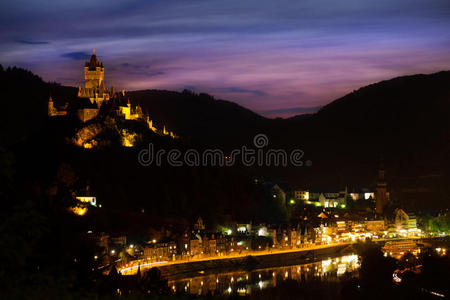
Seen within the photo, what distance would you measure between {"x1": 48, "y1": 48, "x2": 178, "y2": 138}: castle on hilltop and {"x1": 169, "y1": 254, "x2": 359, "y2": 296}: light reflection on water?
77.2 feet

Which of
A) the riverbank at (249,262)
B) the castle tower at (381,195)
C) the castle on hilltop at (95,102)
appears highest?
the castle on hilltop at (95,102)

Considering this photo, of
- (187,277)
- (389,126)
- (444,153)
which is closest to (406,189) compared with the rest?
(444,153)

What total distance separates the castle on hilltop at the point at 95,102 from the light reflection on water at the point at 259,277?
23540 mm

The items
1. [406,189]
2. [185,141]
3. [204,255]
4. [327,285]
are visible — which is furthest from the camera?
[406,189]

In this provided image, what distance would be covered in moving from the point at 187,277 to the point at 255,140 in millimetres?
71081

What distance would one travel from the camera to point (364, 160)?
378 ft

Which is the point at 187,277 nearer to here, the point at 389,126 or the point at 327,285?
the point at 327,285

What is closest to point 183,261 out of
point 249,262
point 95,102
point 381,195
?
point 249,262

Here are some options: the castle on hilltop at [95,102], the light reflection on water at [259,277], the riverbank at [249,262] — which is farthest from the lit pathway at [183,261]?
the castle on hilltop at [95,102]

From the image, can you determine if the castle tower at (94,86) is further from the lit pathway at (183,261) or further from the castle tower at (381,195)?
the castle tower at (381,195)

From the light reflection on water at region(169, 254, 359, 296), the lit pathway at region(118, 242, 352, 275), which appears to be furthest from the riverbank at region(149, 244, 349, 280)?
the light reflection on water at region(169, 254, 359, 296)

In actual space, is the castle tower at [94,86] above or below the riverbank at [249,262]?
above

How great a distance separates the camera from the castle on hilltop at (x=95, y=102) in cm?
6656

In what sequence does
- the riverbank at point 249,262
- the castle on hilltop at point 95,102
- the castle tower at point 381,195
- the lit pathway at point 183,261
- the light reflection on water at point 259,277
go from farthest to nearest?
the castle tower at point 381,195 → the castle on hilltop at point 95,102 → the riverbank at point 249,262 → the lit pathway at point 183,261 → the light reflection on water at point 259,277
